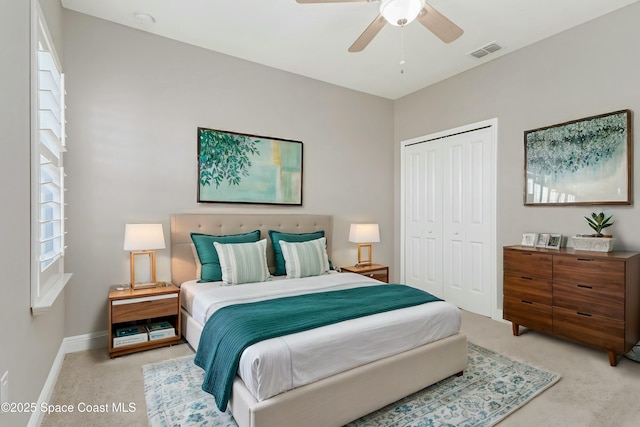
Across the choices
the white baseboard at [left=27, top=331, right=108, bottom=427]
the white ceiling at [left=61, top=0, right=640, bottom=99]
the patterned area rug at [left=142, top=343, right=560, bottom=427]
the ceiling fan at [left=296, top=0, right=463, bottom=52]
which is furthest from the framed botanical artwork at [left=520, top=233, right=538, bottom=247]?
the white baseboard at [left=27, top=331, right=108, bottom=427]

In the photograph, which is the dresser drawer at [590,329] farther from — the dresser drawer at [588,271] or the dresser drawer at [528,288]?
the dresser drawer at [588,271]

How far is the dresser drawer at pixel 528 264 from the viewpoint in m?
3.02

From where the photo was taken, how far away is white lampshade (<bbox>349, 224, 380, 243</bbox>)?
425 cm

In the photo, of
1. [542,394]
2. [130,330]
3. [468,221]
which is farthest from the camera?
[468,221]

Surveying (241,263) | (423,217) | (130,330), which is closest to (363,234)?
(423,217)

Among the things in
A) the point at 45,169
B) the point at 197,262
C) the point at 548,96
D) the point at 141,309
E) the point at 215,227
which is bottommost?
the point at 141,309

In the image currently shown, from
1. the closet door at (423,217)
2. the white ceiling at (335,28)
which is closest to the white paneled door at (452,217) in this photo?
the closet door at (423,217)

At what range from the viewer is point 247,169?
3.81m

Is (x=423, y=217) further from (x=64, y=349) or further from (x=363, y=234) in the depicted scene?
(x=64, y=349)

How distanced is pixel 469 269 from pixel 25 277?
13.7 ft

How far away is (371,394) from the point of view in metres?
1.96

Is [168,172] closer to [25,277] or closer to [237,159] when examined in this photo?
[237,159]

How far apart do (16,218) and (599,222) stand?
414 cm

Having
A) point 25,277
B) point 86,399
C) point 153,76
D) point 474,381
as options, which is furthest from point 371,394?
point 153,76
